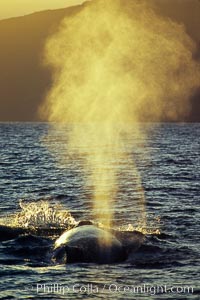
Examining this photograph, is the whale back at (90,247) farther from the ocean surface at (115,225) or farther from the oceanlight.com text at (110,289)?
the oceanlight.com text at (110,289)

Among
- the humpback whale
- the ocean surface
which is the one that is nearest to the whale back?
the humpback whale

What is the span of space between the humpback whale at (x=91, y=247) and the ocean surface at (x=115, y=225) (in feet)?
1.28

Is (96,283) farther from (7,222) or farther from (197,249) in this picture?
(7,222)

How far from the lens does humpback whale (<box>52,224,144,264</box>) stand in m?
20.7

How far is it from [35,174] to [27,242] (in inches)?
1184

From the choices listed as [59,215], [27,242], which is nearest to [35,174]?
[59,215]

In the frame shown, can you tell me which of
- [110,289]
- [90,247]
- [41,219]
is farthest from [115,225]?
[110,289]

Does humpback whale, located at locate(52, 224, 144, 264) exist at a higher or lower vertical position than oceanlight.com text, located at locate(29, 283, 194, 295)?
higher

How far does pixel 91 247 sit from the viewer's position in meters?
20.9

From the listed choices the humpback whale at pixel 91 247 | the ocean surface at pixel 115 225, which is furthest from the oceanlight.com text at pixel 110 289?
the humpback whale at pixel 91 247

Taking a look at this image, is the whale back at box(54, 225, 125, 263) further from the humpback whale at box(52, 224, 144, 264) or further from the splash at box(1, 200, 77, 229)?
the splash at box(1, 200, 77, 229)

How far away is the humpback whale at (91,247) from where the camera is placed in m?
20.7

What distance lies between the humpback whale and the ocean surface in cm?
39

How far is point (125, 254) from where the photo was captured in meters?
21.5
